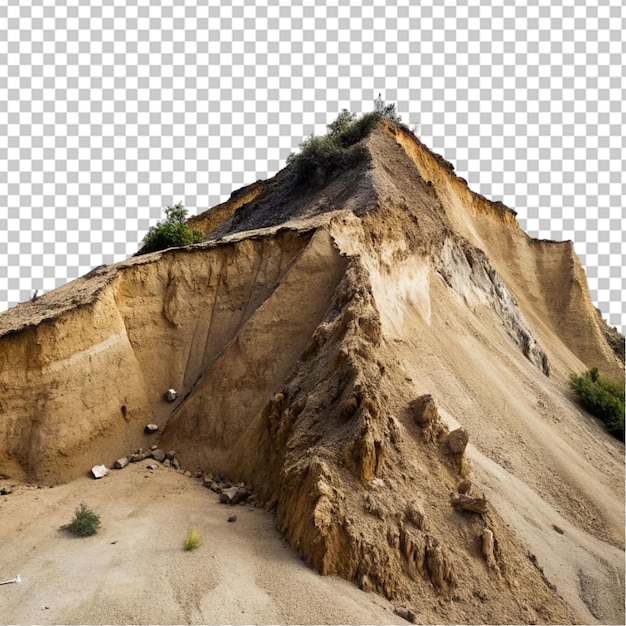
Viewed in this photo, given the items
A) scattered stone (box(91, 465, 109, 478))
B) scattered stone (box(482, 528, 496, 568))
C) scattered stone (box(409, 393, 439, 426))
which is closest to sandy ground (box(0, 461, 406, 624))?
scattered stone (box(91, 465, 109, 478))

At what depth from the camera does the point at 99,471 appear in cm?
957

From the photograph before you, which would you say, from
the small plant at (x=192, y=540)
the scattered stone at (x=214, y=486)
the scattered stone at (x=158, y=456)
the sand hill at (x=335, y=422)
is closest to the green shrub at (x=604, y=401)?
the sand hill at (x=335, y=422)

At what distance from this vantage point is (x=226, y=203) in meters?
31.0

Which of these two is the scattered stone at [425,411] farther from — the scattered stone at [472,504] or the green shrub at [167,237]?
the green shrub at [167,237]

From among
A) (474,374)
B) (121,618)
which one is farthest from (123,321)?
(474,374)

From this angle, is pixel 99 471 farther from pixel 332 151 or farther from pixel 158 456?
pixel 332 151

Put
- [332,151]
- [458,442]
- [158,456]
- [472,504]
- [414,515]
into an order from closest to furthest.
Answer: [414,515], [472,504], [458,442], [158,456], [332,151]

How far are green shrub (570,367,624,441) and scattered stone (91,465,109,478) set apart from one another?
1397 cm

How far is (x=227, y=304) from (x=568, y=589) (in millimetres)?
8035

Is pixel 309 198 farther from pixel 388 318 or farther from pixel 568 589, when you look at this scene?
pixel 568 589

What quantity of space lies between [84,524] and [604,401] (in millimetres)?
15182

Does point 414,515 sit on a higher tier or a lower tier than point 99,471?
higher

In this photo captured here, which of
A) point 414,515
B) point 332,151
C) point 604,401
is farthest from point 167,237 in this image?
point 604,401

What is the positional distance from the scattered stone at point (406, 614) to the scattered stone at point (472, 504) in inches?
71.6
